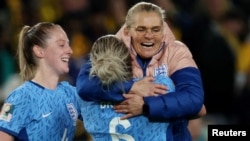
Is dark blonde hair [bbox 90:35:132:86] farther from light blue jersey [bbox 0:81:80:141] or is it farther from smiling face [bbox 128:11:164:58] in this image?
light blue jersey [bbox 0:81:80:141]

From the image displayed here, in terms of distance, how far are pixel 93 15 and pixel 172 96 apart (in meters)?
5.03

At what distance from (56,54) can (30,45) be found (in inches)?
7.3

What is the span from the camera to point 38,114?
580cm

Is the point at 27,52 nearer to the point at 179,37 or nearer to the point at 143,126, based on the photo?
the point at 143,126

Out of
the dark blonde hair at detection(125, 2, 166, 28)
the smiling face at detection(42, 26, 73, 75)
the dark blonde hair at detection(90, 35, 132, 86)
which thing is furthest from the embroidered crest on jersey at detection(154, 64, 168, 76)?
the smiling face at detection(42, 26, 73, 75)

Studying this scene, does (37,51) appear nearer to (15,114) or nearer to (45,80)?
(45,80)

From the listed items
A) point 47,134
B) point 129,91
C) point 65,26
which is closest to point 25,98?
point 47,134

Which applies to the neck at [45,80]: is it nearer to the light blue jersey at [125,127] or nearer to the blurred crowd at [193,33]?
the light blue jersey at [125,127]

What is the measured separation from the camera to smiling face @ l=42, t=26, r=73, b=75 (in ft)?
19.6

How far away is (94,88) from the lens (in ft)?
17.9

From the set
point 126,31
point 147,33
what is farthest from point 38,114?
point 147,33

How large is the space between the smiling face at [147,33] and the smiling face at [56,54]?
56 centimetres

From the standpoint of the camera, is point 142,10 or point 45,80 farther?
point 45,80

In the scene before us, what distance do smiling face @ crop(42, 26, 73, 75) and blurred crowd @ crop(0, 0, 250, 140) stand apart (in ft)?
10.1
